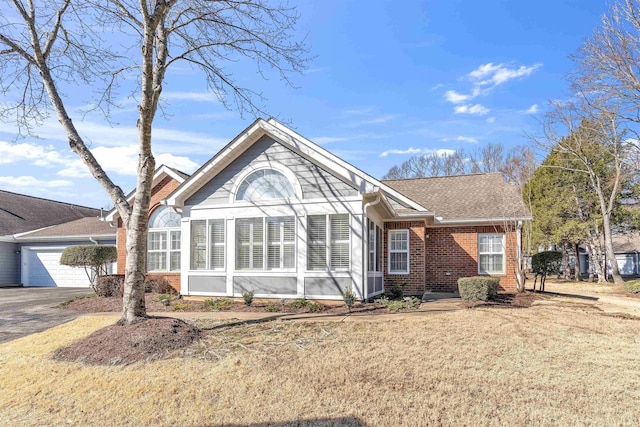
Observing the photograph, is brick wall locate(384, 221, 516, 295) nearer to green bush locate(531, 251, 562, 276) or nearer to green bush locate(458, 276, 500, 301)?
green bush locate(531, 251, 562, 276)

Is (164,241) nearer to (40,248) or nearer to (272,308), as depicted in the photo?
(272,308)

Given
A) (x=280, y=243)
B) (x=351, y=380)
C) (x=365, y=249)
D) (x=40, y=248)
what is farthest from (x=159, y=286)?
(x=40, y=248)

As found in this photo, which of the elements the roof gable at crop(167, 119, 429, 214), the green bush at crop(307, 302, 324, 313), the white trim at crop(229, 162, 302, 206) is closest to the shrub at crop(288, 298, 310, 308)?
the green bush at crop(307, 302, 324, 313)

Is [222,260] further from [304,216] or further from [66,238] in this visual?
[66,238]

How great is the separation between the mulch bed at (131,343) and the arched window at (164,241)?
7.96 metres

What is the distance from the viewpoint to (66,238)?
2261 centimetres

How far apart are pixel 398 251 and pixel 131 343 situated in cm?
1020

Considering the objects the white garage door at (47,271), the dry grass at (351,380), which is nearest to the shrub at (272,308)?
the dry grass at (351,380)

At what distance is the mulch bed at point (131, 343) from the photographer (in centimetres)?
706

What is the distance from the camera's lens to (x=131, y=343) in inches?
291

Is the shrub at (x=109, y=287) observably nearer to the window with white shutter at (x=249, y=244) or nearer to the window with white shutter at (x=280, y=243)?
the window with white shutter at (x=249, y=244)

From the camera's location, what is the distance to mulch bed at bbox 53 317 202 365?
278 inches

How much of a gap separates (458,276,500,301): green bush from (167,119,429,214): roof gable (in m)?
3.83

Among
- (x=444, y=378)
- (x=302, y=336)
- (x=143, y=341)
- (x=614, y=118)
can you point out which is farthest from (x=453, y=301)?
(x=614, y=118)
